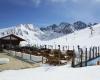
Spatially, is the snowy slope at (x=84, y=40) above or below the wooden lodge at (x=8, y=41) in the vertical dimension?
above

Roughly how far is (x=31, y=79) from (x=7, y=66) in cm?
954

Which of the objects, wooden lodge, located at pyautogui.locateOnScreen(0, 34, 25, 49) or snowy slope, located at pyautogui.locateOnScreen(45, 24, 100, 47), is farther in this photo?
snowy slope, located at pyautogui.locateOnScreen(45, 24, 100, 47)

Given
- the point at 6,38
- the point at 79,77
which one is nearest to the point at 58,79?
the point at 79,77

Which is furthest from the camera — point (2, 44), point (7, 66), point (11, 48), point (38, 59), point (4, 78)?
point (2, 44)

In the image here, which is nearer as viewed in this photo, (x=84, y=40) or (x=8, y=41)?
(x=8, y=41)

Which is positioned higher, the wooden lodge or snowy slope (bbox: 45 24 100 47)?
snowy slope (bbox: 45 24 100 47)

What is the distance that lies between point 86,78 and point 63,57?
16.4 meters

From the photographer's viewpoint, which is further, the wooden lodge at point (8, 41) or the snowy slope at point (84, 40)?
the snowy slope at point (84, 40)

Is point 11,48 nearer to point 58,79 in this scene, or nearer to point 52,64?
point 52,64

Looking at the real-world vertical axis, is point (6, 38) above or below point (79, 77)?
above

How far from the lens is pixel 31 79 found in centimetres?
1619

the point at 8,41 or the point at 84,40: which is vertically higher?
the point at 84,40

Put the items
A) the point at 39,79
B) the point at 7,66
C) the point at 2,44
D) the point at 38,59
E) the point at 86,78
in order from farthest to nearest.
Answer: the point at 2,44 → the point at 38,59 → the point at 7,66 → the point at 39,79 → the point at 86,78

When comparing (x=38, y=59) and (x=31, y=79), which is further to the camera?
(x=38, y=59)
